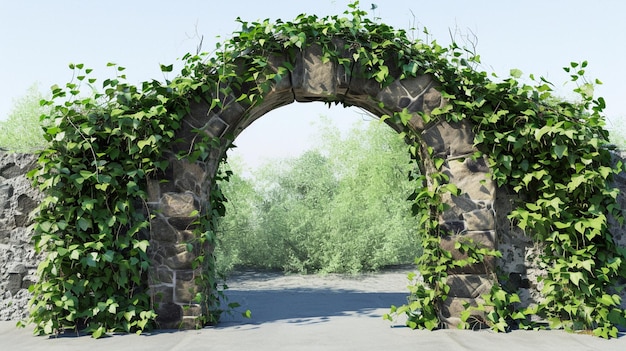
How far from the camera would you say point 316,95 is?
5.02 metres

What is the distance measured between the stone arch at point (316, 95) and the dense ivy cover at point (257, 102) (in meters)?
0.08

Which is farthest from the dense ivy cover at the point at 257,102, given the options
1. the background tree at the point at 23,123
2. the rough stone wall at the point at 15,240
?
the background tree at the point at 23,123

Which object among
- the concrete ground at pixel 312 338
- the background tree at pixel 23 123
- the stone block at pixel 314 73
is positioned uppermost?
the background tree at pixel 23 123

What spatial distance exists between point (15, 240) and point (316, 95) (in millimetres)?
3202

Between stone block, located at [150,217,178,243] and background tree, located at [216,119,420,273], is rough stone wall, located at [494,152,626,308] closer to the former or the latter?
stone block, located at [150,217,178,243]

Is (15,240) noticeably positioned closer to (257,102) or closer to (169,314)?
(169,314)

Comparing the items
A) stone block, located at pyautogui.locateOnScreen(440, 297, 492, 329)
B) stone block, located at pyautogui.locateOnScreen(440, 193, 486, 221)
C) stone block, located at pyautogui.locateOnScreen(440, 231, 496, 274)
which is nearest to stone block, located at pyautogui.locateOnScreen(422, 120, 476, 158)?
stone block, located at pyautogui.locateOnScreen(440, 193, 486, 221)

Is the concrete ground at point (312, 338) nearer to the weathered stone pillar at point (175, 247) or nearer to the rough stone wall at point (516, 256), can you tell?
the weathered stone pillar at point (175, 247)

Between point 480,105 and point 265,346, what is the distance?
273 centimetres

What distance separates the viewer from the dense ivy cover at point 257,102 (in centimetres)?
476

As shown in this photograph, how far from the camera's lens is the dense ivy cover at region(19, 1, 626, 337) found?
476 cm

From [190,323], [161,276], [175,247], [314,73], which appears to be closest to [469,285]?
[314,73]

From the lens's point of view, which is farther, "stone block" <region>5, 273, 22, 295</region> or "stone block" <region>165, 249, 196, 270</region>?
"stone block" <region>5, 273, 22, 295</region>

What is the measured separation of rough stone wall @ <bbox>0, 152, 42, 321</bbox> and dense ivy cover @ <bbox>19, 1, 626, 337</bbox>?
45 cm
